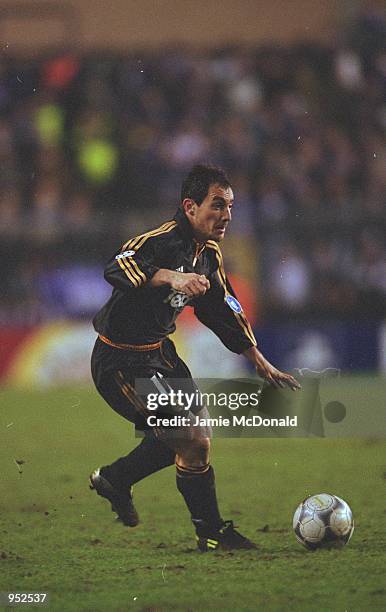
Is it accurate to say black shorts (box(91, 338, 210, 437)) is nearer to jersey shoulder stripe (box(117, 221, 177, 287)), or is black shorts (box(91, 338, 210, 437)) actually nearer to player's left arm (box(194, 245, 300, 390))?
player's left arm (box(194, 245, 300, 390))

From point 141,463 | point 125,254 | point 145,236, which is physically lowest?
point 141,463

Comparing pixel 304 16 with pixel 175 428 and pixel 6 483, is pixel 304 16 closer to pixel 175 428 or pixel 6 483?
pixel 175 428

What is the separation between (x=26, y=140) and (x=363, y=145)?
6.18ft

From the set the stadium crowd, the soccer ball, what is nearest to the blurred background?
the stadium crowd

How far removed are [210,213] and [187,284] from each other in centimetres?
44

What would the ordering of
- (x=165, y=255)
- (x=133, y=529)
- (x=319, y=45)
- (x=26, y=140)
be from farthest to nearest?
(x=26, y=140) → (x=319, y=45) → (x=133, y=529) → (x=165, y=255)

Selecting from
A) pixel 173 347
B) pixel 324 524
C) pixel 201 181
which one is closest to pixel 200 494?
pixel 324 524

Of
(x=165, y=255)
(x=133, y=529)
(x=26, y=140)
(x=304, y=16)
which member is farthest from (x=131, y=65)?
(x=133, y=529)

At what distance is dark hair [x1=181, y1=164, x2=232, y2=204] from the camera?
172 inches

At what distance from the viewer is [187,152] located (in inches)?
199

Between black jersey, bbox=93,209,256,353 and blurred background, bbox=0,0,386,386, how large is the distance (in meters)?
0.11

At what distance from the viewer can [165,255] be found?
426 centimetres

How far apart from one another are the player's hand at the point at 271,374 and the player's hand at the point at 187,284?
21.8 inches

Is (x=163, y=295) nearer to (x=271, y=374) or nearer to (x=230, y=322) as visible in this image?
(x=230, y=322)
